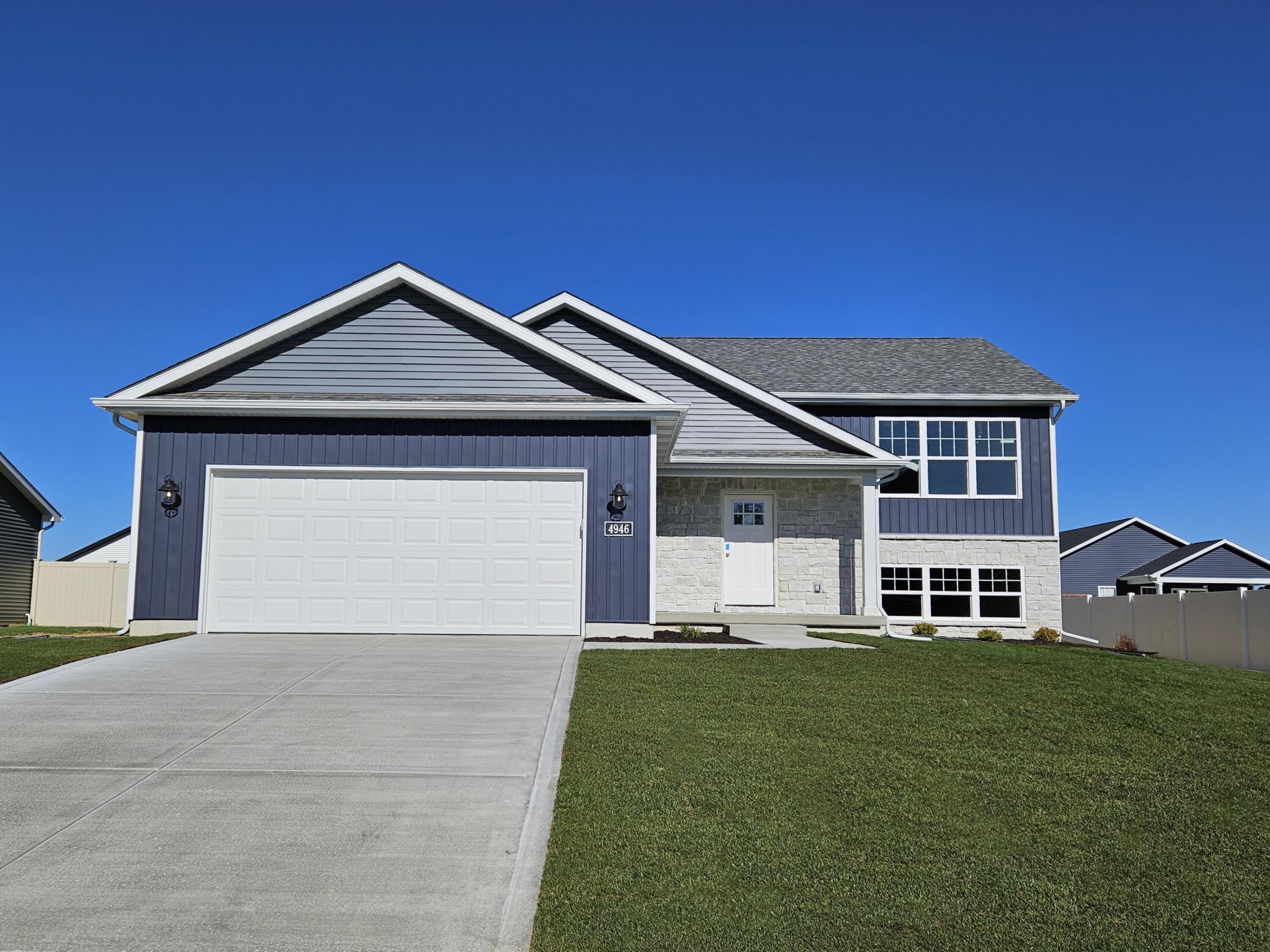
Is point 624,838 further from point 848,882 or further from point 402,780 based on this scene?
point 402,780

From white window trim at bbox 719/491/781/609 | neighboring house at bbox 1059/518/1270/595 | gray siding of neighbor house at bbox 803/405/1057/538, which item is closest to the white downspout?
white window trim at bbox 719/491/781/609

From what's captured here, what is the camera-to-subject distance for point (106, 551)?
35.1 metres

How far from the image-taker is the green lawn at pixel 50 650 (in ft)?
32.3

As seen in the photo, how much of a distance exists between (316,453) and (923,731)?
888 centimetres

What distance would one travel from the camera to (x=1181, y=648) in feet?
62.4

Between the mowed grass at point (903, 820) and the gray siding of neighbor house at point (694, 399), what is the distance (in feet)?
29.6

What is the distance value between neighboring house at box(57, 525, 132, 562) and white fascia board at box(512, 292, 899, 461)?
24.4m

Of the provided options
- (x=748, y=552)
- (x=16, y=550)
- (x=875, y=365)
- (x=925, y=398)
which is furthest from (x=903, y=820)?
(x=16, y=550)

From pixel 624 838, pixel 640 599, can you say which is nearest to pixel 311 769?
pixel 624 838

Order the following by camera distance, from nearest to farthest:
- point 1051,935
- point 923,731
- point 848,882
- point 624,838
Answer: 1. point 1051,935
2. point 848,882
3. point 624,838
4. point 923,731

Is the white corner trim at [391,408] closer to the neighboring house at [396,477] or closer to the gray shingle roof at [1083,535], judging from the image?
the neighboring house at [396,477]

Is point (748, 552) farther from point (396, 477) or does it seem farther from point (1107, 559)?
point (1107, 559)

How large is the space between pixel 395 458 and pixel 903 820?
9.11 m

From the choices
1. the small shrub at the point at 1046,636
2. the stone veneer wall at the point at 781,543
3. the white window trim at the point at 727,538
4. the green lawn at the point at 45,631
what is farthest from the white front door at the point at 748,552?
the green lawn at the point at 45,631
